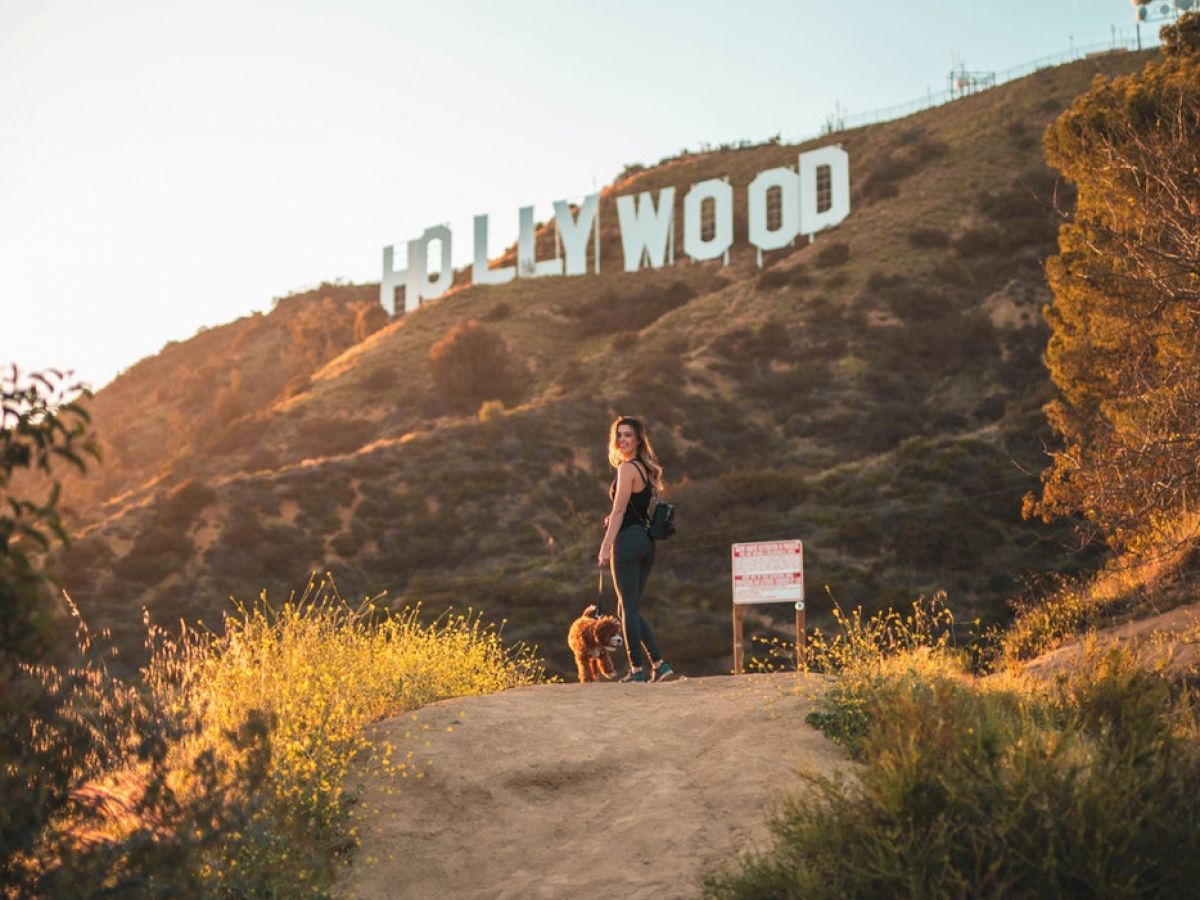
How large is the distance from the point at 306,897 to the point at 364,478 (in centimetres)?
3976

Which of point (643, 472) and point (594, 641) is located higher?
point (643, 472)

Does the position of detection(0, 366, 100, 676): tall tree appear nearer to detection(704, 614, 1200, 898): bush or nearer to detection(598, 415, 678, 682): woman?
detection(704, 614, 1200, 898): bush

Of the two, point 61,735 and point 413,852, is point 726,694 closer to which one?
point 413,852

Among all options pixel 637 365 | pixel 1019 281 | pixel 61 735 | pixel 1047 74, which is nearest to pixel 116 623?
pixel 637 365

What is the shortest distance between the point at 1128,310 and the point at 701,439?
27.5 meters

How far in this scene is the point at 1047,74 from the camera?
223 feet

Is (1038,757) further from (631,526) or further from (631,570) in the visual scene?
(631,526)

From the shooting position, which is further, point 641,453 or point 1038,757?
point 641,453

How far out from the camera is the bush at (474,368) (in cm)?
5712

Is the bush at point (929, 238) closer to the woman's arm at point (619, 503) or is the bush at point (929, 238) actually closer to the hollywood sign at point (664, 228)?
the hollywood sign at point (664, 228)

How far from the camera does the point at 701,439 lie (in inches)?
1811

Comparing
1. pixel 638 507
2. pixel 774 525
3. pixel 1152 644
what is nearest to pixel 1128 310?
pixel 1152 644

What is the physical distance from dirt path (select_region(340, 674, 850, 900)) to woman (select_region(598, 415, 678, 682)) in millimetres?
867

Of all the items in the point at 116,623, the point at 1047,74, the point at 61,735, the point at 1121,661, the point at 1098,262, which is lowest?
the point at 116,623
